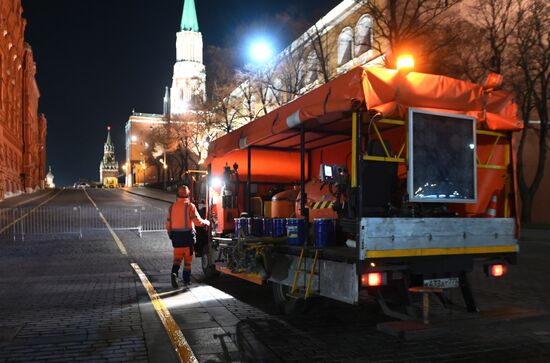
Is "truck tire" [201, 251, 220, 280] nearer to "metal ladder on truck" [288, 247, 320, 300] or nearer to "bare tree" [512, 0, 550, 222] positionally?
"metal ladder on truck" [288, 247, 320, 300]

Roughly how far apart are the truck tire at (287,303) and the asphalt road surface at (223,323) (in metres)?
0.10

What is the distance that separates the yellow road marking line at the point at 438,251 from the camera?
538cm

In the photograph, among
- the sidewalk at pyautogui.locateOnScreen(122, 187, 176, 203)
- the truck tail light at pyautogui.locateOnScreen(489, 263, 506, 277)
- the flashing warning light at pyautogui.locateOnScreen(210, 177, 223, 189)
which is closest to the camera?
the truck tail light at pyautogui.locateOnScreen(489, 263, 506, 277)

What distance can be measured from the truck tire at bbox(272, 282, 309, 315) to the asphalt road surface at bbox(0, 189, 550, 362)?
10 cm

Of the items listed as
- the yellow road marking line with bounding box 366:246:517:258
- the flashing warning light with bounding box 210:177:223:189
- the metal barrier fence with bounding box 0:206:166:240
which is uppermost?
the flashing warning light with bounding box 210:177:223:189

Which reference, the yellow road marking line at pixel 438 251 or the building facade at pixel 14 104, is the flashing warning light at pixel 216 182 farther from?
the building facade at pixel 14 104

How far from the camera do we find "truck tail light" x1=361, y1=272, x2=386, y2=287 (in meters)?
5.39

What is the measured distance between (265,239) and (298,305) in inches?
41.6

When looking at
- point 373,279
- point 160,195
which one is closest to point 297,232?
point 373,279

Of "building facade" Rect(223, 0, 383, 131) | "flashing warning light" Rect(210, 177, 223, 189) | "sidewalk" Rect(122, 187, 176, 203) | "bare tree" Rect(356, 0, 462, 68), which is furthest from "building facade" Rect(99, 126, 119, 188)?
"flashing warning light" Rect(210, 177, 223, 189)

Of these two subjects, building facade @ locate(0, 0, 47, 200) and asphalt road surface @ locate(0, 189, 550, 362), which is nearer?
asphalt road surface @ locate(0, 189, 550, 362)

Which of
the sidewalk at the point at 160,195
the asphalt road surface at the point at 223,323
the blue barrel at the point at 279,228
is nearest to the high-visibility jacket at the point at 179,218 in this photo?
the asphalt road surface at the point at 223,323

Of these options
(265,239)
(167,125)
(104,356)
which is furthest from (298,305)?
(167,125)

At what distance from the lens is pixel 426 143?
5.97 meters
